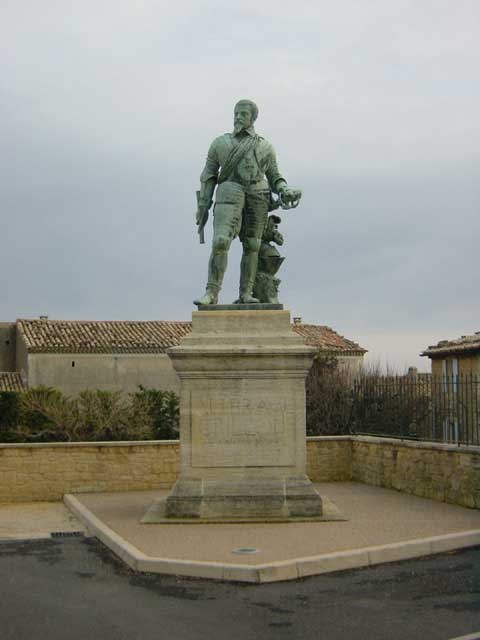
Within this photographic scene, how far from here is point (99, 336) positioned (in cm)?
Answer: 3594

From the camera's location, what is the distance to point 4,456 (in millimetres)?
14547

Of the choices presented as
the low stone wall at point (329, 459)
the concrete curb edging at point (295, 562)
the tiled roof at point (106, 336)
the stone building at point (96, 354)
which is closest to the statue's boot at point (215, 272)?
the concrete curb edging at point (295, 562)

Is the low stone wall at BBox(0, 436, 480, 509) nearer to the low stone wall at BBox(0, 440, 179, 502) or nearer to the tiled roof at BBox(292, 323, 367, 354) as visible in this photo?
the low stone wall at BBox(0, 440, 179, 502)

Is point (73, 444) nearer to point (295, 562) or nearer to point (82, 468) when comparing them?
point (82, 468)

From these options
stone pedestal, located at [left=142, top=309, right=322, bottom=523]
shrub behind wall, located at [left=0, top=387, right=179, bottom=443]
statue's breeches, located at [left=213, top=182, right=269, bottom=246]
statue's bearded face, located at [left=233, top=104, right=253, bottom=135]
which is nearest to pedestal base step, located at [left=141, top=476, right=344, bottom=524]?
stone pedestal, located at [left=142, top=309, right=322, bottom=523]

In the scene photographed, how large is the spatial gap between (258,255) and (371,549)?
476 cm

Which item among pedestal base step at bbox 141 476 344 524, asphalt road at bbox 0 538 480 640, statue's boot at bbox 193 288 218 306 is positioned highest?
statue's boot at bbox 193 288 218 306

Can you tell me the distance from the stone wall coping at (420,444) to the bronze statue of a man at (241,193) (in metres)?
3.51

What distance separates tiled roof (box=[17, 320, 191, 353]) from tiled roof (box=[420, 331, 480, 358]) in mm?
9801

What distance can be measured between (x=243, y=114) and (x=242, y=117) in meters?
0.04

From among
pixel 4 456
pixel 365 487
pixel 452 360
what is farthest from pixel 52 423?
pixel 452 360

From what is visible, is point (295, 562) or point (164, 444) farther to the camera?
point (164, 444)

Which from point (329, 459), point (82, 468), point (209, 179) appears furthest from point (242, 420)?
point (329, 459)

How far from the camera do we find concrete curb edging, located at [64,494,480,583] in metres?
7.75
